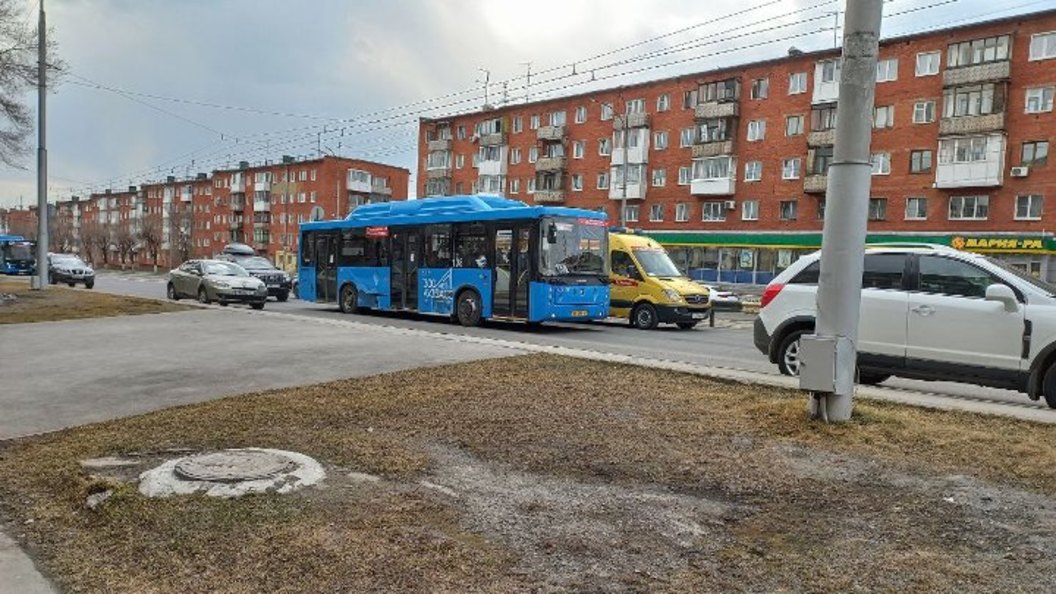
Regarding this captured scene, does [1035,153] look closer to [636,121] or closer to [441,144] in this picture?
[636,121]

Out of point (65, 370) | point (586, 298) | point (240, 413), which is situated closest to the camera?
point (240, 413)

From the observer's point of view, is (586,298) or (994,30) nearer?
(586,298)

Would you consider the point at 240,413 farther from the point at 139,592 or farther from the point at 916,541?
the point at 916,541

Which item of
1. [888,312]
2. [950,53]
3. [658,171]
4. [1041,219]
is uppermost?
[950,53]

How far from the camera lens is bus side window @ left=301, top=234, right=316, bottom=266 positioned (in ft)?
78.8

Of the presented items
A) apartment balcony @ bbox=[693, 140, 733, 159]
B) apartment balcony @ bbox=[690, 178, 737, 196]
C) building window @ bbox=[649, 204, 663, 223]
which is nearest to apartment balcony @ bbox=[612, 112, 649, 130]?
apartment balcony @ bbox=[693, 140, 733, 159]

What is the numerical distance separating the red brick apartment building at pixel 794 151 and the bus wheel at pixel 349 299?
21.8m

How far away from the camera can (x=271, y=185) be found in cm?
9856

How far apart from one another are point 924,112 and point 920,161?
9.99ft

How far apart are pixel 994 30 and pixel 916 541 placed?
1979 inches

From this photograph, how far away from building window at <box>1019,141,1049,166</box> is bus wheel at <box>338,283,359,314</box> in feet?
130

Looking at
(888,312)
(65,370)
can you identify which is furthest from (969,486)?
(65,370)

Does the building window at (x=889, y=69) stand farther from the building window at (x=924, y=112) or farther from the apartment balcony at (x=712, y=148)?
the apartment balcony at (x=712, y=148)

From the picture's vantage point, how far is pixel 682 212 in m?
59.8
